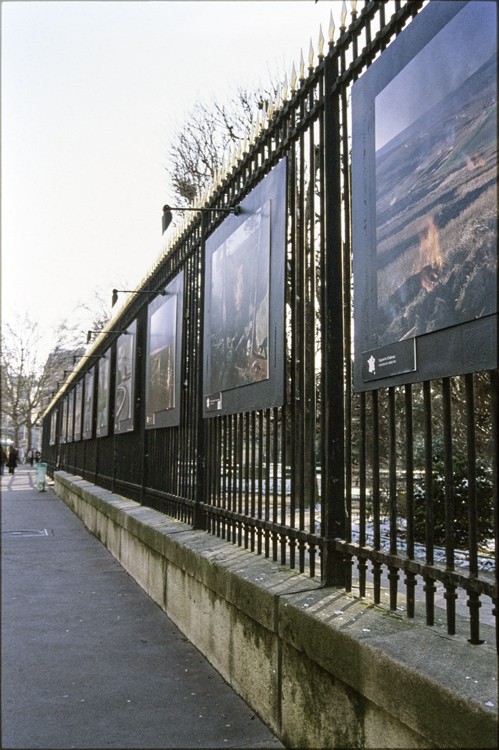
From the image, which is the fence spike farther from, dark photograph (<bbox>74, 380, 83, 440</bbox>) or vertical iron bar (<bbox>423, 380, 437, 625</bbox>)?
dark photograph (<bbox>74, 380, 83, 440</bbox>)

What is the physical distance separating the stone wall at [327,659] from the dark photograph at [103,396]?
304 inches

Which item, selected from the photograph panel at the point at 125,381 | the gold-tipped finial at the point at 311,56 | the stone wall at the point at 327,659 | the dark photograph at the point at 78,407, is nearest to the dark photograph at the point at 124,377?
the photograph panel at the point at 125,381

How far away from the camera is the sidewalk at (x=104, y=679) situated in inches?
103

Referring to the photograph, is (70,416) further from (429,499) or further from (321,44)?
(429,499)

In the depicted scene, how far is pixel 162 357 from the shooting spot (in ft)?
25.0

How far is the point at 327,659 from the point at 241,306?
2732mm

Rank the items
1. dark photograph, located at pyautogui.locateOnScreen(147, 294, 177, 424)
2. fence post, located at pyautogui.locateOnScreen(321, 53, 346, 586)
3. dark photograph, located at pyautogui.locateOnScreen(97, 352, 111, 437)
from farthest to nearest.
Answer: dark photograph, located at pyautogui.locateOnScreen(97, 352, 111, 437) < dark photograph, located at pyautogui.locateOnScreen(147, 294, 177, 424) < fence post, located at pyautogui.locateOnScreen(321, 53, 346, 586)

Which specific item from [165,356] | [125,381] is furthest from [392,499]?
[125,381]

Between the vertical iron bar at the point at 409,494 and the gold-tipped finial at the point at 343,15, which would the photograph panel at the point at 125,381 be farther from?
the vertical iron bar at the point at 409,494

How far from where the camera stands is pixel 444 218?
243cm

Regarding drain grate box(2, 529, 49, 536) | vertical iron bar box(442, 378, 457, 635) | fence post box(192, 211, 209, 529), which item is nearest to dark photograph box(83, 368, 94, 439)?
drain grate box(2, 529, 49, 536)

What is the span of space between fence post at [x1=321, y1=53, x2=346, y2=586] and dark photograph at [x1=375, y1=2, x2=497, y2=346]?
52cm

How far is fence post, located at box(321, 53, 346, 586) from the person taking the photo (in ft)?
10.8

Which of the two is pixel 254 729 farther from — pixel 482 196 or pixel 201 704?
pixel 482 196
